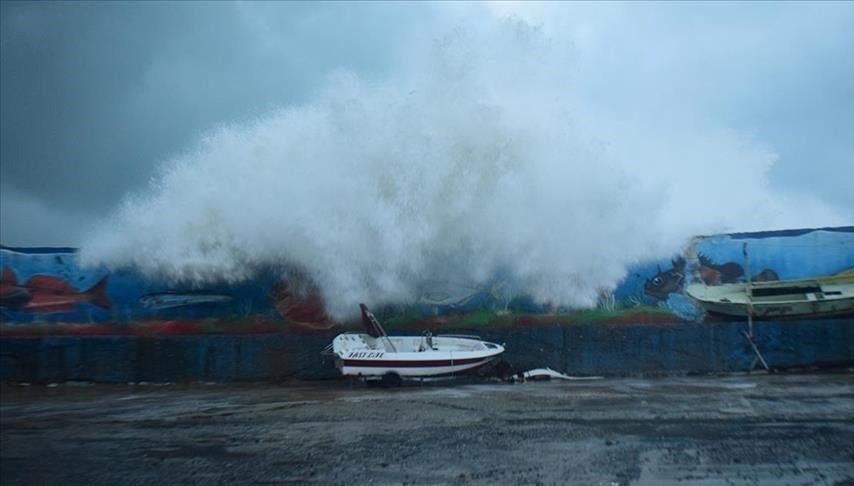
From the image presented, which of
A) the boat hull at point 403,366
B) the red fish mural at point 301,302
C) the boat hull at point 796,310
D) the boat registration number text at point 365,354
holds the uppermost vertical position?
the red fish mural at point 301,302

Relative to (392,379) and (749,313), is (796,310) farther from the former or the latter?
(392,379)

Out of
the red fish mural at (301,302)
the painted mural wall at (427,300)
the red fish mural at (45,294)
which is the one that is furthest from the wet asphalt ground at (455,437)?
the red fish mural at (45,294)

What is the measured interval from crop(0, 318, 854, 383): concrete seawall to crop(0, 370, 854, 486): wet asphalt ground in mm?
2310

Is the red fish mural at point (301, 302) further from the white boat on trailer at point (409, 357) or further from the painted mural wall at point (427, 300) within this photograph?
the white boat on trailer at point (409, 357)

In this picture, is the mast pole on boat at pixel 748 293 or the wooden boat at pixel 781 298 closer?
the mast pole on boat at pixel 748 293

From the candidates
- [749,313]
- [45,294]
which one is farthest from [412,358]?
[45,294]

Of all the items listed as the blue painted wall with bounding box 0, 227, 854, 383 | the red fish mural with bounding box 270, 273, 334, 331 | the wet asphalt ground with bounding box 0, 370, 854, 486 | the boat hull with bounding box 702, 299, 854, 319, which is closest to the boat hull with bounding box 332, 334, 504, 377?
the blue painted wall with bounding box 0, 227, 854, 383

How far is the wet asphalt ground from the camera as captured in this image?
24.1 ft

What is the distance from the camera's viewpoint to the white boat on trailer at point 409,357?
1634 centimetres

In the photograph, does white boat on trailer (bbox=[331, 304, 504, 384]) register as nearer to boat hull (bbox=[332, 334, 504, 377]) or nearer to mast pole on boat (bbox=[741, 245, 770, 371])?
boat hull (bbox=[332, 334, 504, 377])

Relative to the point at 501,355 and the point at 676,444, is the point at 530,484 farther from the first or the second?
the point at 501,355

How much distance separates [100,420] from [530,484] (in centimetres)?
814

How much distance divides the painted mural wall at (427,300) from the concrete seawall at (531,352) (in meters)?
1.70

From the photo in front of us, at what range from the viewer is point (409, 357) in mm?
16375
